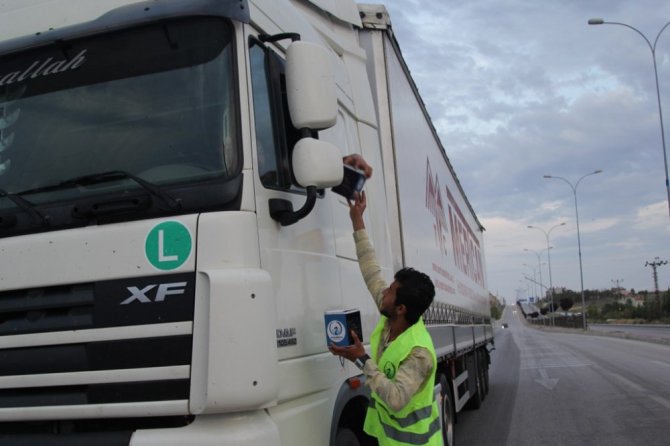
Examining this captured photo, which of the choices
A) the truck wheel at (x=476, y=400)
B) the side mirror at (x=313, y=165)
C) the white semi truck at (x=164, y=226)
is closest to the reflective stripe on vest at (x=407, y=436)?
the white semi truck at (x=164, y=226)

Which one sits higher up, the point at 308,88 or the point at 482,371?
the point at 308,88

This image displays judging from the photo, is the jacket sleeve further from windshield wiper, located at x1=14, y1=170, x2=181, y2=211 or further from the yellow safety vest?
windshield wiper, located at x1=14, y1=170, x2=181, y2=211

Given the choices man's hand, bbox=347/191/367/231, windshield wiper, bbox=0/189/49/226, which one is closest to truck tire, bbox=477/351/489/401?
man's hand, bbox=347/191/367/231

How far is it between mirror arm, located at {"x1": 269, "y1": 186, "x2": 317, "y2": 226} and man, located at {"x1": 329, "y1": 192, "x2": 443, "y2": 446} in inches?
25.9

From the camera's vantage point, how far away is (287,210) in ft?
9.49

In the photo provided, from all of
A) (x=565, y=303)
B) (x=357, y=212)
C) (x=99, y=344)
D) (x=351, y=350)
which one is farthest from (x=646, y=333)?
(x=565, y=303)

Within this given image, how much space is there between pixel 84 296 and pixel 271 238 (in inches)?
30.8

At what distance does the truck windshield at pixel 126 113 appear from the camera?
2.74 m

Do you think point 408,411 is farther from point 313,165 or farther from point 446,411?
point 446,411

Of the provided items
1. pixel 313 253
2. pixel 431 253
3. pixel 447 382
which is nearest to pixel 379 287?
pixel 313 253

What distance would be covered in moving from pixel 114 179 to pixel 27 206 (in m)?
0.40

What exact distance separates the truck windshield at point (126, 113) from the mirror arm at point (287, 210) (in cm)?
27

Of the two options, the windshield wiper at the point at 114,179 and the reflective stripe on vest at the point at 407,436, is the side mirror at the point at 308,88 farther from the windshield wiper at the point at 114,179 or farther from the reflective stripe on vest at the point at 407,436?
the reflective stripe on vest at the point at 407,436

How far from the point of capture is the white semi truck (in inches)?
97.0
